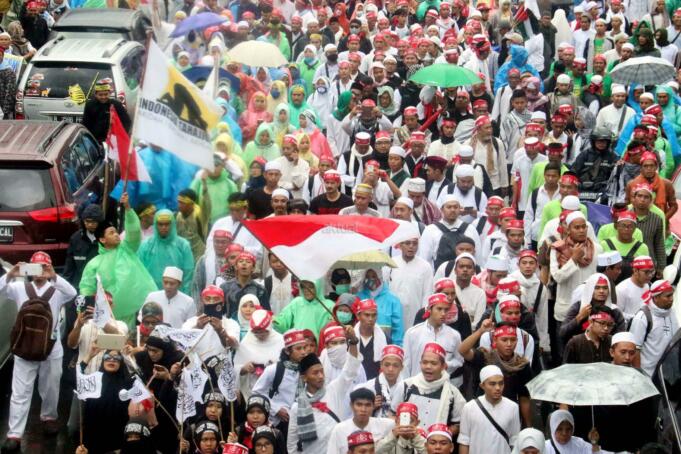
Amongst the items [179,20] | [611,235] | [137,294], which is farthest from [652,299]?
[179,20]

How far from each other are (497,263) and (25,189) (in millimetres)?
4707

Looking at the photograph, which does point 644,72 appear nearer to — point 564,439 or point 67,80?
point 67,80

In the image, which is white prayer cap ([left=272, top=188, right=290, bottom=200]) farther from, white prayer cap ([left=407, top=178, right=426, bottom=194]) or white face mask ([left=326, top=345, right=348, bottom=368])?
white face mask ([left=326, top=345, right=348, bottom=368])

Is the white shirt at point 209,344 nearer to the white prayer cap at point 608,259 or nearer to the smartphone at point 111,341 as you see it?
the smartphone at point 111,341

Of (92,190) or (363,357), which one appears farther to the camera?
(92,190)

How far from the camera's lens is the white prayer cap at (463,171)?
1745cm

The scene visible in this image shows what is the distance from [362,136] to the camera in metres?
19.3

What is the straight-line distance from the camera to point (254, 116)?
21.5 metres

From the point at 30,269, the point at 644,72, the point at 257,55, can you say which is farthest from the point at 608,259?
the point at 257,55

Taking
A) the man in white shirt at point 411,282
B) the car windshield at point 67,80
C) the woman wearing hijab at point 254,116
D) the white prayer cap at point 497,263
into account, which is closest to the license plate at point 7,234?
the man in white shirt at point 411,282

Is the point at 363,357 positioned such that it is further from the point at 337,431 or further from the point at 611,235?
the point at 611,235

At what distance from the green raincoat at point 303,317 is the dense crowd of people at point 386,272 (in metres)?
0.03

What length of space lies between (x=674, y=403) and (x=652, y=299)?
237 cm

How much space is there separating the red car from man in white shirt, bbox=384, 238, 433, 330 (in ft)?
10.9
